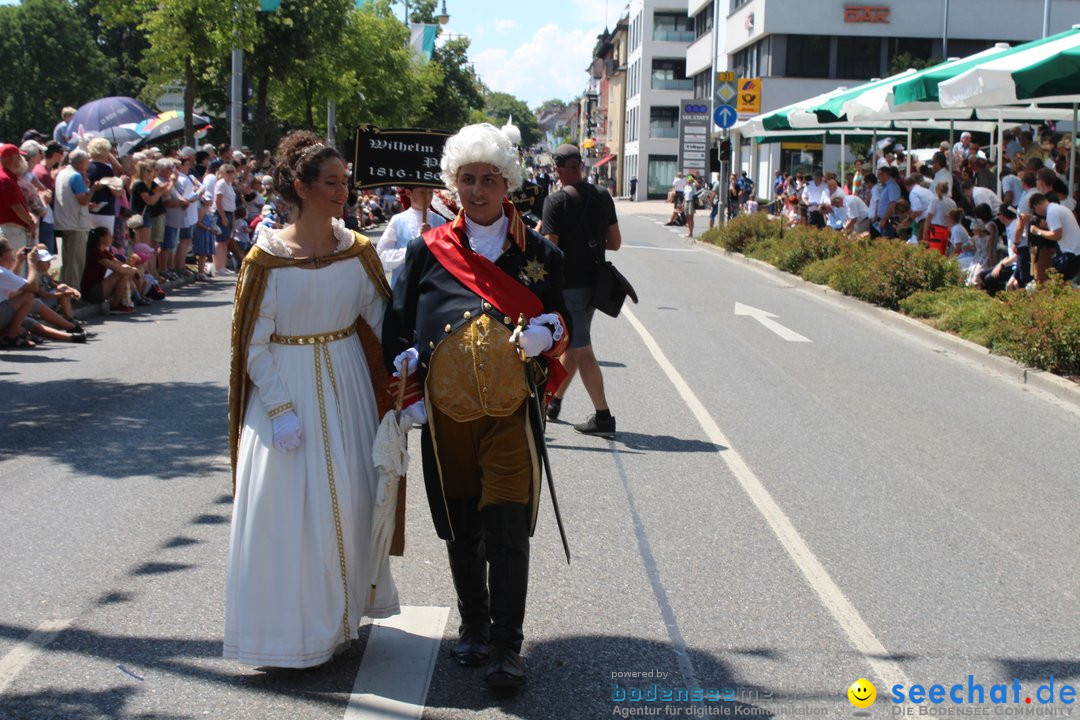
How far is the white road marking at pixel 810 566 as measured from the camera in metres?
4.56

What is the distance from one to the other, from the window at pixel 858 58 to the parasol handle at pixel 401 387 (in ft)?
166

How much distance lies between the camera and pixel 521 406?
4258 mm

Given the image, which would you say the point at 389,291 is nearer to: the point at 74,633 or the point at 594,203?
the point at 74,633

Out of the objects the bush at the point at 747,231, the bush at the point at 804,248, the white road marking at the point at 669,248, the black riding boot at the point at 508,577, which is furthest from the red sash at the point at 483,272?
the white road marking at the point at 669,248

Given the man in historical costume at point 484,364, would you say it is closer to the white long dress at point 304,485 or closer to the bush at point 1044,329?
the white long dress at point 304,485

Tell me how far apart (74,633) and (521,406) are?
79.1 inches

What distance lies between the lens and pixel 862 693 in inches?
168

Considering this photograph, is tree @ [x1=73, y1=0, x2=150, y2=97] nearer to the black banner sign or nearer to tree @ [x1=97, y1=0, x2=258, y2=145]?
tree @ [x1=97, y1=0, x2=258, y2=145]

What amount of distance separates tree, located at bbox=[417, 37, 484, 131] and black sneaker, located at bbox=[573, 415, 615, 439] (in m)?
76.0

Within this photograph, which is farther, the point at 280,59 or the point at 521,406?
the point at 280,59

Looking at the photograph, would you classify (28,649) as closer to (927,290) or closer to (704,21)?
(927,290)

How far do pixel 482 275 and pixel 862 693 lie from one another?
6.50ft

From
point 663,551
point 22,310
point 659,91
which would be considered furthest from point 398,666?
point 659,91

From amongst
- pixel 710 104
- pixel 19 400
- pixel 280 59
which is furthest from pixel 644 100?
pixel 19 400
